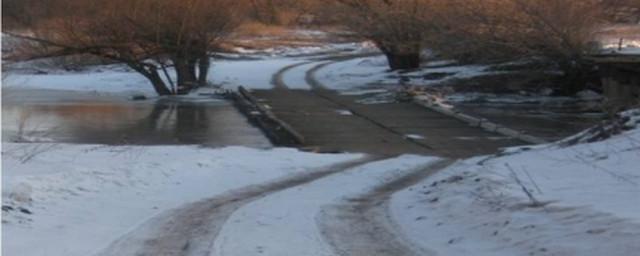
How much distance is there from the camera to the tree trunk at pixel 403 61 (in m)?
38.9

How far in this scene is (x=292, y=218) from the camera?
8.55 m

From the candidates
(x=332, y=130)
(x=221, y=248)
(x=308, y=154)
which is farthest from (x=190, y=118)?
(x=221, y=248)

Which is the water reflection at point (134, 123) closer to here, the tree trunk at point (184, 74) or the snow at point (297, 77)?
the tree trunk at point (184, 74)

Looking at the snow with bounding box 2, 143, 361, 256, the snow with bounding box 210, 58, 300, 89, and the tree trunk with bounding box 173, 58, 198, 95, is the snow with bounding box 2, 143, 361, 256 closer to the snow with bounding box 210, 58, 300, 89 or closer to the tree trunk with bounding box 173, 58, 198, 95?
the tree trunk with bounding box 173, 58, 198, 95

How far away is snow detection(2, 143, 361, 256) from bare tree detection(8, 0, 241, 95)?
→ 17.6m

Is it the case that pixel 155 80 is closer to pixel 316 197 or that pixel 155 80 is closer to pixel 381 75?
pixel 381 75

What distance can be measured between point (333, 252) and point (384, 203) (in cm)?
297

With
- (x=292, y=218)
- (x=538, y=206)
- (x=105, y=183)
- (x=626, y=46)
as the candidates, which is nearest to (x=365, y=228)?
(x=292, y=218)

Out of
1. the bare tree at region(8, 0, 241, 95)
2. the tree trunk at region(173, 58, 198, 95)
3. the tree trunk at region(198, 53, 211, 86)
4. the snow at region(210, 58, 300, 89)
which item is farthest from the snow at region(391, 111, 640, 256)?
the tree trunk at region(198, 53, 211, 86)

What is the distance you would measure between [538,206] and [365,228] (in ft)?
4.75

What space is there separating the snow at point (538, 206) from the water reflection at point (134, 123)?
8.01 metres

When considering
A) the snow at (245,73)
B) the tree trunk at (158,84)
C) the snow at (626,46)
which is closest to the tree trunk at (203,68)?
the snow at (245,73)

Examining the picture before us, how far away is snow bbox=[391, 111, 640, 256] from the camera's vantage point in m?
6.31

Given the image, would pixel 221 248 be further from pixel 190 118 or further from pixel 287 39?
pixel 287 39
